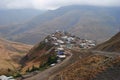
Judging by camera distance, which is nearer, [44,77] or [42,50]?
[44,77]

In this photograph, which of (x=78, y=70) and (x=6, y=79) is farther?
(x=6, y=79)

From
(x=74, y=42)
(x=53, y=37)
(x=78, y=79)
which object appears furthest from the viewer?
(x=53, y=37)

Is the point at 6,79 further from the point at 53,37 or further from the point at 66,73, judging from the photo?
the point at 53,37

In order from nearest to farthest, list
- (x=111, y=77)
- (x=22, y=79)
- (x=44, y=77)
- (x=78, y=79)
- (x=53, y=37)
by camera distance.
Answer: (x=111, y=77) < (x=78, y=79) < (x=44, y=77) < (x=22, y=79) < (x=53, y=37)

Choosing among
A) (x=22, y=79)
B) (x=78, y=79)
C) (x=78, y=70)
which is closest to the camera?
(x=78, y=79)

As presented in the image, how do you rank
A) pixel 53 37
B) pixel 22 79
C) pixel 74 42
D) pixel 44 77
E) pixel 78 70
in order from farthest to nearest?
pixel 53 37 < pixel 74 42 < pixel 22 79 < pixel 44 77 < pixel 78 70

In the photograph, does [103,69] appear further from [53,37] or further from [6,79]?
[53,37]

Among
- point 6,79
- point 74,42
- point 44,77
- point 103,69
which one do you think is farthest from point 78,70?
point 74,42

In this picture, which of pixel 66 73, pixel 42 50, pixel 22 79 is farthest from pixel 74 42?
pixel 66 73
